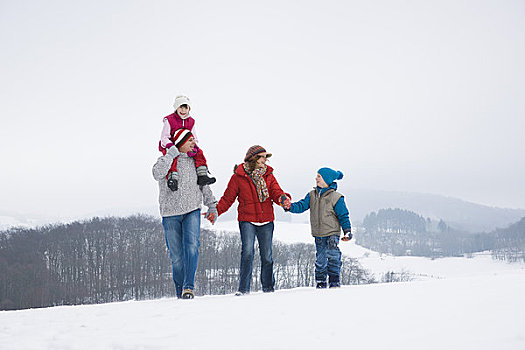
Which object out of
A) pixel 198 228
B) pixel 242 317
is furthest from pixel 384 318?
pixel 198 228

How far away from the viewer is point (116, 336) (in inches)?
118

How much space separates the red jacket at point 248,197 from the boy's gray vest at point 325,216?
21.9 inches

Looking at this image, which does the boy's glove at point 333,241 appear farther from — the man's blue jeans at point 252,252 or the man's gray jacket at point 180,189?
the man's gray jacket at point 180,189

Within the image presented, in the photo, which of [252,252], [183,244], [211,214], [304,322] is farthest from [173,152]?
[304,322]

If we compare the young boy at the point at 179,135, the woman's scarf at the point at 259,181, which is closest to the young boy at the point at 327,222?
the woman's scarf at the point at 259,181

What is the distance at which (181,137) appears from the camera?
5203mm

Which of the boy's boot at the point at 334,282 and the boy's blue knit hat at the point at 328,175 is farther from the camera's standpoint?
the boy's blue knit hat at the point at 328,175

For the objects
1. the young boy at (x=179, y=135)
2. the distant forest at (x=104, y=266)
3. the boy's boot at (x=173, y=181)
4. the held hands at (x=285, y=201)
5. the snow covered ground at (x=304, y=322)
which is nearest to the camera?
the snow covered ground at (x=304, y=322)

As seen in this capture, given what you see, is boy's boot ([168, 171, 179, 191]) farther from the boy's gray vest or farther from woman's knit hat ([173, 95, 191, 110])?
the boy's gray vest

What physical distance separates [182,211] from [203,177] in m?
0.50

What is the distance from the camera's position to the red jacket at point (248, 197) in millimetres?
5621

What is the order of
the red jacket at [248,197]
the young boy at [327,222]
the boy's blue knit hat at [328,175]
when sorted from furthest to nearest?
the boy's blue knit hat at [328,175] < the young boy at [327,222] < the red jacket at [248,197]

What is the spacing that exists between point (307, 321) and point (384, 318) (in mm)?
544

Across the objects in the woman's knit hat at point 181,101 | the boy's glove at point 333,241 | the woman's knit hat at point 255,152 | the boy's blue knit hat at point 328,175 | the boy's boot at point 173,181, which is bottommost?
the boy's glove at point 333,241
